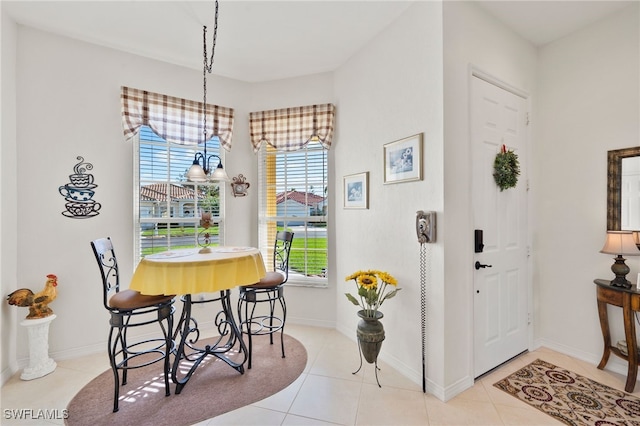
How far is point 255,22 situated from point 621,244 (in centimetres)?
352

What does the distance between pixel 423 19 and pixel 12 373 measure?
177 inches

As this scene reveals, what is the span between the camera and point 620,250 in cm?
214

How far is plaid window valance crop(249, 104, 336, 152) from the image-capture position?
10.9 feet

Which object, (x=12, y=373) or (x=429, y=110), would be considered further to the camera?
(x=12, y=373)

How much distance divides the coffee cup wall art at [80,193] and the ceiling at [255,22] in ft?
4.07

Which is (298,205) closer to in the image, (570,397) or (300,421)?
(300,421)

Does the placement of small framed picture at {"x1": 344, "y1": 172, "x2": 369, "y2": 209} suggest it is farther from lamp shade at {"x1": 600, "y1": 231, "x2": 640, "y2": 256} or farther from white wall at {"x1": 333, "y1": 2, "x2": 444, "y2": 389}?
lamp shade at {"x1": 600, "y1": 231, "x2": 640, "y2": 256}

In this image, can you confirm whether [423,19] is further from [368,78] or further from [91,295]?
[91,295]

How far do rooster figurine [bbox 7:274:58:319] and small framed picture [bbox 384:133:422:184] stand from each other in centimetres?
313

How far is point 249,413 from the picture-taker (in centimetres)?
194

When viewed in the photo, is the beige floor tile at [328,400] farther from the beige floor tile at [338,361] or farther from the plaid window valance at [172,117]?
the plaid window valance at [172,117]

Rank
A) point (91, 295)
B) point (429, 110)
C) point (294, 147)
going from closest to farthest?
point (429, 110), point (91, 295), point (294, 147)

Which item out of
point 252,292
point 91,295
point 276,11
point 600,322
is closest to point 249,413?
point 252,292

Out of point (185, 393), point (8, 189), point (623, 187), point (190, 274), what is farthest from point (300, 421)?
point (623, 187)
